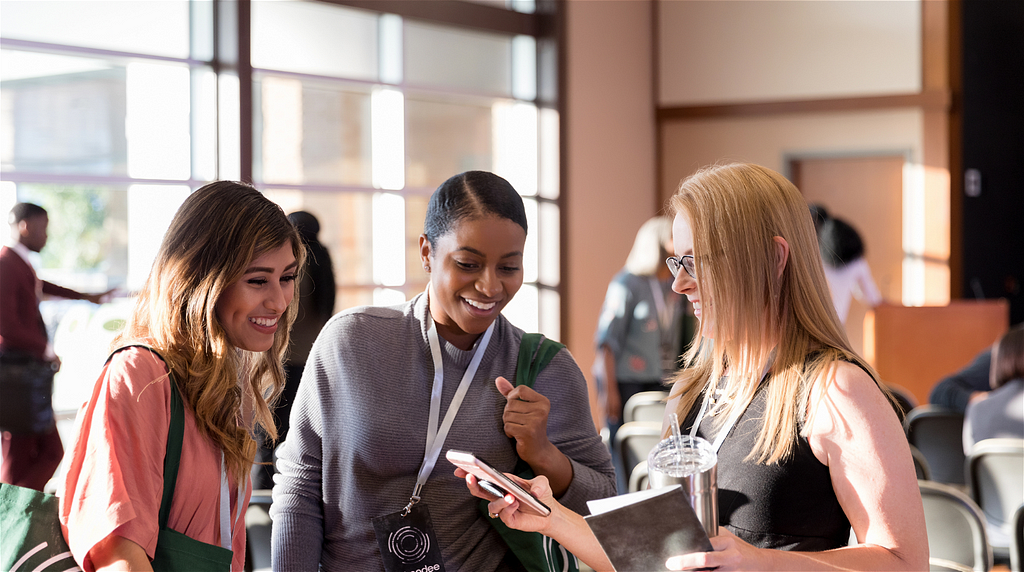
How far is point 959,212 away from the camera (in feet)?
24.1

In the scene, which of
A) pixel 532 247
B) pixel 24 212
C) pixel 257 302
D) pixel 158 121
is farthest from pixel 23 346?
pixel 532 247

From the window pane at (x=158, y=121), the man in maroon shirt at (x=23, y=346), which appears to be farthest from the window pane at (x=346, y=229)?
the man in maroon shirt at (x=23, y=346)

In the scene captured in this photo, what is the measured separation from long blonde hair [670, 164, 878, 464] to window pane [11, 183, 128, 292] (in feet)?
14.2

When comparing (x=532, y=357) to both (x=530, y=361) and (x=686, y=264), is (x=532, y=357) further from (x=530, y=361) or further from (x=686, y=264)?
(x=686, y=264)

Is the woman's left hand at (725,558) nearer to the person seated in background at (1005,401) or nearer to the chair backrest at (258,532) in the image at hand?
the chair backrest at (258,532)

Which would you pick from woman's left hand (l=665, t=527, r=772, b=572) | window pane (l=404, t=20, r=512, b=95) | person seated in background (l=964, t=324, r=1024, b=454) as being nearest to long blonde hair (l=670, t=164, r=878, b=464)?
woman's left hand (l=665, t=527, r=772, b=572)

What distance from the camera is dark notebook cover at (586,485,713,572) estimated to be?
114 cm

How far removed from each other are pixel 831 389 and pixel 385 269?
530cm

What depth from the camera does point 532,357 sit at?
1714mm

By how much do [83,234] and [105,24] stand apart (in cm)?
118

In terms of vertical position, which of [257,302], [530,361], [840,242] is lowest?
[530,361]

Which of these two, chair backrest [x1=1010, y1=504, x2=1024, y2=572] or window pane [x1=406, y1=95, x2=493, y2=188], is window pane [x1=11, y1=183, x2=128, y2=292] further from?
chair backrest [x1=1010, y1=504, x2=1024, y2=572]

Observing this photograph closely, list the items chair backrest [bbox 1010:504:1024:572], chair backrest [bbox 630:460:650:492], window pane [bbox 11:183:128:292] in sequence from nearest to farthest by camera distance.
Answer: chair backrest [bbox 1010:504:1024:572] → chair backrest [bbox 630:460:650:492] → window pane [bbox 11:183:128:292]

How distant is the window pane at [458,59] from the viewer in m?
6.61
